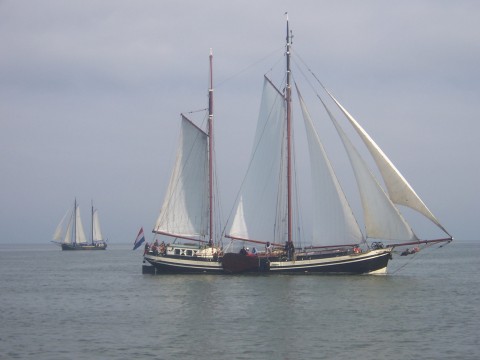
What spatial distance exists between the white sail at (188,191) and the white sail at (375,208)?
15471 mm

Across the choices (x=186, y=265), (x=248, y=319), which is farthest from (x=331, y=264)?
(x=248, y=319)

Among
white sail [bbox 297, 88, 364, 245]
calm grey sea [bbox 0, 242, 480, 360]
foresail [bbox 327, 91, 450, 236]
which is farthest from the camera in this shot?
white sail [bbox 297, 88, 364, 245]

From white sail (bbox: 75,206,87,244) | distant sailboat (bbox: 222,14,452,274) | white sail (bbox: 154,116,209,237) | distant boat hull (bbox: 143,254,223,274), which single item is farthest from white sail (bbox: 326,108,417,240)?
white sail (bbox: 75,206,87,244)

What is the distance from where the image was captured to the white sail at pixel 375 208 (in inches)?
2259

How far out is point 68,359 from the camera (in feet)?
99.5

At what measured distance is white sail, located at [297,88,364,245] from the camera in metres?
58.7

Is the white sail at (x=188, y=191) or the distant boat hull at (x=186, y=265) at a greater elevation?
the white sail at (x=188, y=191)

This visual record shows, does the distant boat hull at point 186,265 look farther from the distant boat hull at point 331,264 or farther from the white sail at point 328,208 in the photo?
the white sail at point 328,208

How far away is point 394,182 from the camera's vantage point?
5631 cm

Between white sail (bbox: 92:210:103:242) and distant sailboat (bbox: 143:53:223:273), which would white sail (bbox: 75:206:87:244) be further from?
distant sailboat (bbox: 143:53:223:273)

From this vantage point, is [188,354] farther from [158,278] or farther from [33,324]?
[158,278]

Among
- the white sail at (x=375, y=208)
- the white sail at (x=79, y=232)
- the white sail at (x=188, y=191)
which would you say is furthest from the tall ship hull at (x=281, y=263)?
the white sail at (x=79, y=232)

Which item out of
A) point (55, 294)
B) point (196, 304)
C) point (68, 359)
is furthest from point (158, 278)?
point (68, 359)

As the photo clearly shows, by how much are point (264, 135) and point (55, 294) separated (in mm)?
20925
